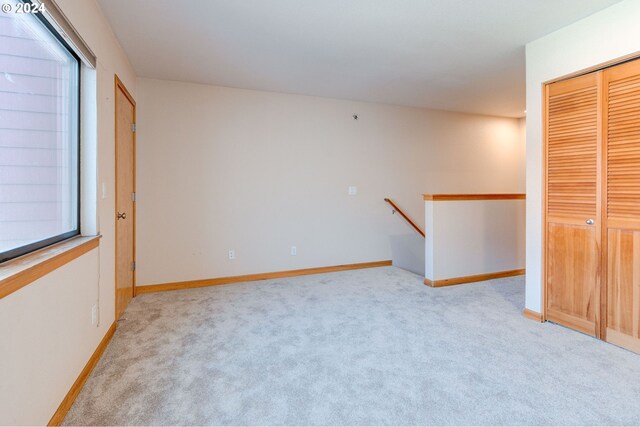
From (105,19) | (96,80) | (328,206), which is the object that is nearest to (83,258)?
(96,80)

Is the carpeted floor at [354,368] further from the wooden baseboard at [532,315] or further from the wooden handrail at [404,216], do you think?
the wooden handrail at [404,216]

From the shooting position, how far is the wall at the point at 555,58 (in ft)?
7.22

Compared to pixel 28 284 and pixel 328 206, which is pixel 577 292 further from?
pixel 28 284

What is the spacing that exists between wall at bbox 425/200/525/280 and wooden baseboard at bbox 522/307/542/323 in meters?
0.99

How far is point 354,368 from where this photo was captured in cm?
198

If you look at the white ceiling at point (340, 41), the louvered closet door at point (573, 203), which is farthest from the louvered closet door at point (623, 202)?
the white ceiling at point (340, 41)

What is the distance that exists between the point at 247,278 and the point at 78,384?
2337 millimetres

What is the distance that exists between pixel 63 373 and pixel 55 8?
1.78 metres

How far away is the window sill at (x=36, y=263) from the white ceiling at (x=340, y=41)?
1678 millimetres

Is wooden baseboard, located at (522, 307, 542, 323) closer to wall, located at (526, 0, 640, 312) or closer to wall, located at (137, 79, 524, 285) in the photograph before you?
wall, located at (526, 0, 640, 312)

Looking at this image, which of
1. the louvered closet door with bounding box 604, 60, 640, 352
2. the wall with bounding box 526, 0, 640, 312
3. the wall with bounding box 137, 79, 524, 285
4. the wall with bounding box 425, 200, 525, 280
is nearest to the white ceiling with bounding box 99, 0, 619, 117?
the wall with bounding box 526, 0, 640, 312

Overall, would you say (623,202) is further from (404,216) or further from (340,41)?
(404,216)

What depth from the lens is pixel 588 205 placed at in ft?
8.02

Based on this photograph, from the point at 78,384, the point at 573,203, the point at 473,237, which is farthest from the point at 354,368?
the point at 473,237
